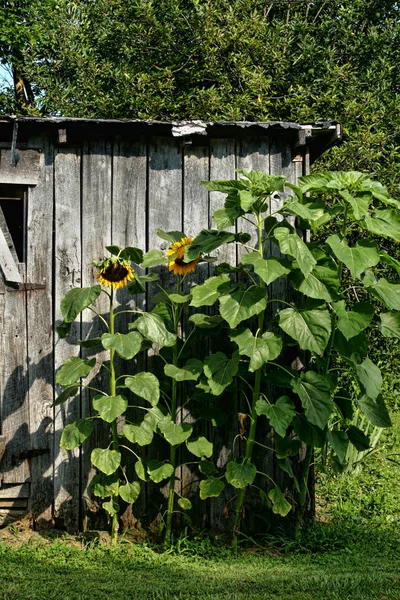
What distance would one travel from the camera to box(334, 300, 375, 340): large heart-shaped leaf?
4.28 meters

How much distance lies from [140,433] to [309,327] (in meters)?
1.24

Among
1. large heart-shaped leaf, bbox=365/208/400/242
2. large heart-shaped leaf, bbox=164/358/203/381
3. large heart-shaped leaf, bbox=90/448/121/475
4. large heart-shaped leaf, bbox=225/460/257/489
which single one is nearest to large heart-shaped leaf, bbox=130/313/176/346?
large heart-shaped leaf, bbox=164/358/203/381

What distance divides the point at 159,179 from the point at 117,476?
2020 mm

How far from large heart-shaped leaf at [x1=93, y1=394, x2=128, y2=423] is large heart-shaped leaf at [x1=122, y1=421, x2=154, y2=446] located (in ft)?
0.51

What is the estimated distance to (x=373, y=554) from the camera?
4.71 meters

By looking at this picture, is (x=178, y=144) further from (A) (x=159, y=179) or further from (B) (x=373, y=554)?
(B) (x=373, y=554)

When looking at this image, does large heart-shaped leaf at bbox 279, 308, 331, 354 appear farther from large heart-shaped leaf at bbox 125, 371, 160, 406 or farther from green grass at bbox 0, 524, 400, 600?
green grass at bbox 0, 524, 400, 600

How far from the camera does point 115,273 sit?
177 inches

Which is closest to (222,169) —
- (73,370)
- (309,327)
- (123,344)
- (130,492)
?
(309,327)

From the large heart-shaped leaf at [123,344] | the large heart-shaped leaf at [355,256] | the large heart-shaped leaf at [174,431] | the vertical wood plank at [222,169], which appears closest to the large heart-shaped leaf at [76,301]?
the large heart-shaped leaf at [123,344]

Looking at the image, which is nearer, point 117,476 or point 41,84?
point 117,476

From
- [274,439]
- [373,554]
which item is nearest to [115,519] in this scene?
[274,439]

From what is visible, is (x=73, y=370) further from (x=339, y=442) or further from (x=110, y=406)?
(x=339, y=442)

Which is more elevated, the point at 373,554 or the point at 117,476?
the point at 117,476
